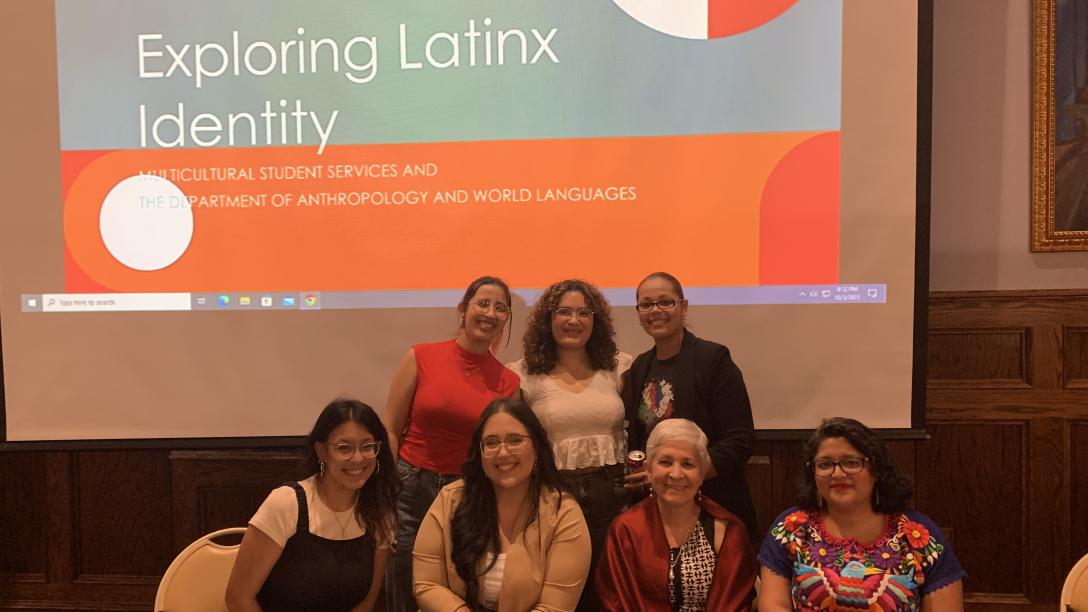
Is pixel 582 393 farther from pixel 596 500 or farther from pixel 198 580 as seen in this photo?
pixel 198 580

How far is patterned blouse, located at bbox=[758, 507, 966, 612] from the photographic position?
71.2 inches

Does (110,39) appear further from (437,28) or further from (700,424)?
(700,424)

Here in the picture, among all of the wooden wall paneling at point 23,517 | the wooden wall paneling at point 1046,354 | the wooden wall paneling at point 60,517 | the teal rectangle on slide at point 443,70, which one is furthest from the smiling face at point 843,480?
the wooden wall paneling at point 23,517

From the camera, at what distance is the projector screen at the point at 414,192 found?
8.95 feet

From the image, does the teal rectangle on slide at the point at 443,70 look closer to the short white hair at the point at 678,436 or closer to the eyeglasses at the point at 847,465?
the short white hair at the point at 678,436

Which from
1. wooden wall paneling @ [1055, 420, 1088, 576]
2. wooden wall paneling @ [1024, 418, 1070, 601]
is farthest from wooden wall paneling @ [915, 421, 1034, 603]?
wooden wall paneling @ [1055, 420, 1088, 576]

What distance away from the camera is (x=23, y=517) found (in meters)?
3.24

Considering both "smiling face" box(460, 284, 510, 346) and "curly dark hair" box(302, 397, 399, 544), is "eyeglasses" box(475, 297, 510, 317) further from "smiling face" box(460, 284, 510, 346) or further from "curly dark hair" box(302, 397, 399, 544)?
"curly dark hair" box(302, 397, 399, 544)

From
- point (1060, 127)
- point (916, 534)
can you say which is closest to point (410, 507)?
point (916, 534)

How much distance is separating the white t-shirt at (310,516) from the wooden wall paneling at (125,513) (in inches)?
62.9

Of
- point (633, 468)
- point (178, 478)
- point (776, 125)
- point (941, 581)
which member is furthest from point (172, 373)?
point (941, 581)

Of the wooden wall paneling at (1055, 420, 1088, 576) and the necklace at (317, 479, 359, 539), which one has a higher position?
the necklace at (317, 479, 359, 539)

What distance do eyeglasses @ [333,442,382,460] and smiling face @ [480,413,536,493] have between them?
0.28m

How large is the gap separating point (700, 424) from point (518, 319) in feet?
2.82
